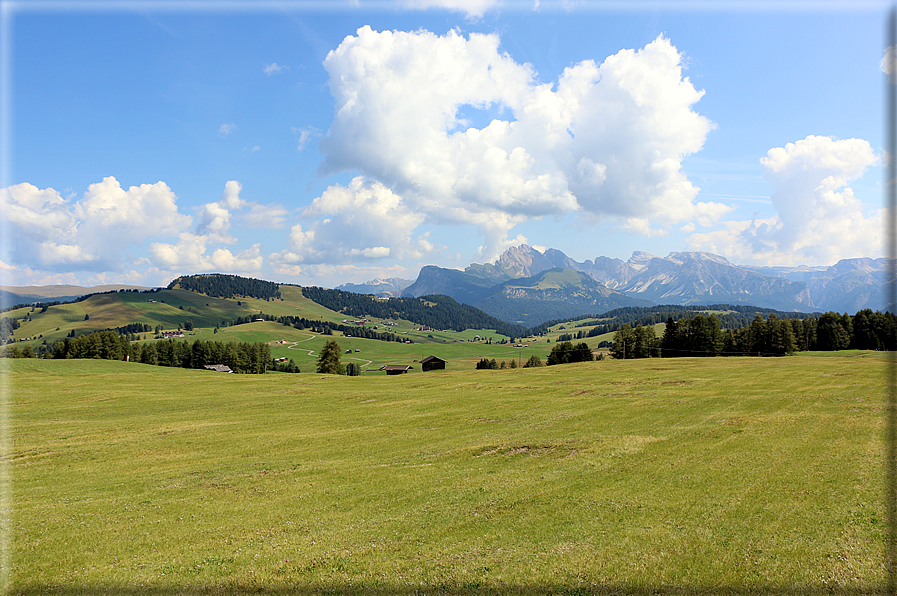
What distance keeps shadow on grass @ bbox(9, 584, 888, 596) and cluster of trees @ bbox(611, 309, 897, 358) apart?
14472cm

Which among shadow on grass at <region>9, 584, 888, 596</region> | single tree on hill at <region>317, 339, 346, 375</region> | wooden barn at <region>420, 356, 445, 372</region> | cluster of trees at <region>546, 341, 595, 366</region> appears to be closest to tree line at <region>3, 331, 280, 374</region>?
single tree on hill at <region>317, 339, 346, 375</region>

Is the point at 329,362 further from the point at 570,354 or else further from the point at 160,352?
the point at 570,354

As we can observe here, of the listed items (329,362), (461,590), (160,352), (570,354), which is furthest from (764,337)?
(160,352)

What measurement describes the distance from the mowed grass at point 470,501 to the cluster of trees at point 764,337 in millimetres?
100694

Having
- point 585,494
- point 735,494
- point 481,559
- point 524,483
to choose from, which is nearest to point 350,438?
point 524,483

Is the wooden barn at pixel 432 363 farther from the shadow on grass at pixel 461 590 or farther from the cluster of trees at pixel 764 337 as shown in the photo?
the shadow on grass at pixel 461 590

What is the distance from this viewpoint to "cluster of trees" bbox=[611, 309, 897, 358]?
13075 centimetres

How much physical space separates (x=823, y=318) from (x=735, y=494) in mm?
166466

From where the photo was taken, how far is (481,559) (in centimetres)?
1438

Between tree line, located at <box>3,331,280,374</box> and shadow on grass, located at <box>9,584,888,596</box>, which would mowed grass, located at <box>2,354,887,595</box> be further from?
tree line, located at <box>3,331,280,374</box>

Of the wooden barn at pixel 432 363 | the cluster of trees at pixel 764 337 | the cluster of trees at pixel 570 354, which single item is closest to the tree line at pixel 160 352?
the wooden barn at pixel 432 363

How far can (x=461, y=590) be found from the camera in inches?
494

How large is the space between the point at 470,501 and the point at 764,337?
5903 inches

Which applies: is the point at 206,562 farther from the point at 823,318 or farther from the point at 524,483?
the point at 823,318
